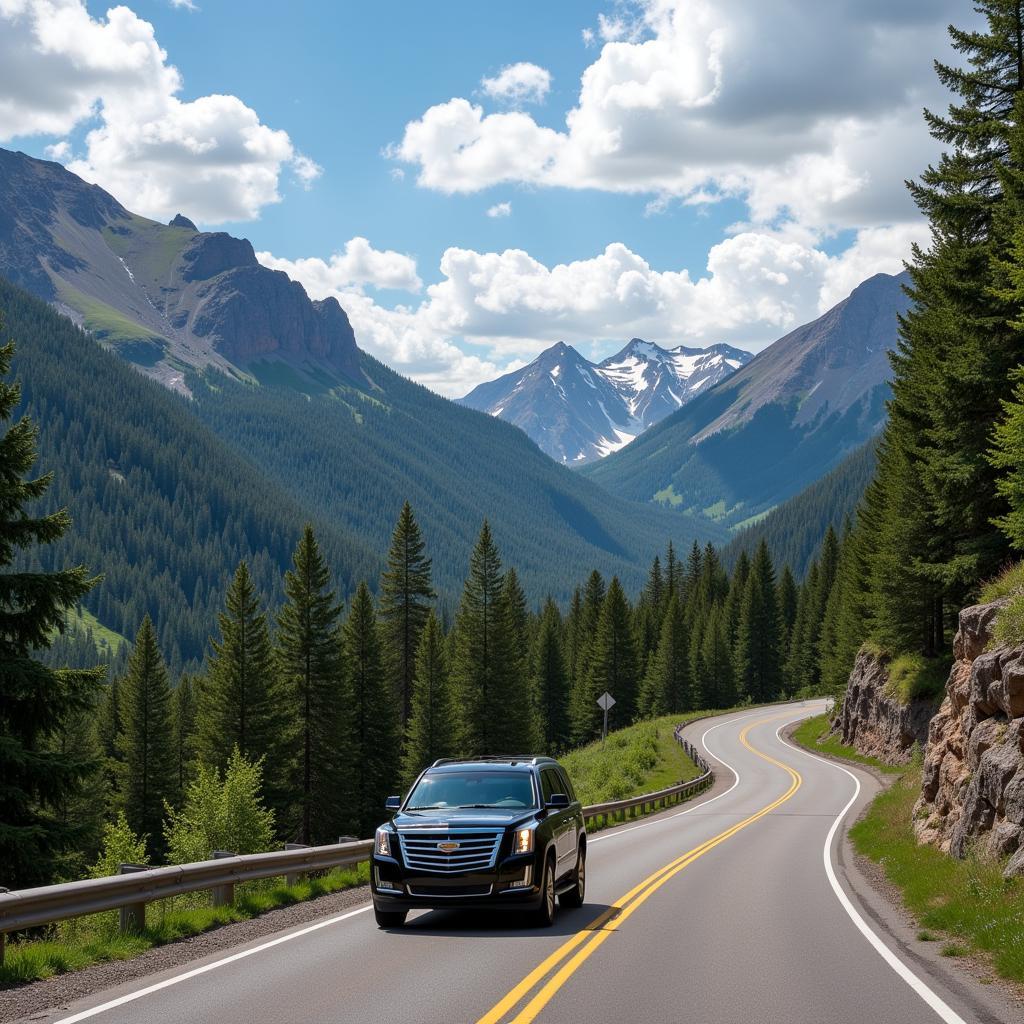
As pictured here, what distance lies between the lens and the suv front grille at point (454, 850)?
41.4 feet

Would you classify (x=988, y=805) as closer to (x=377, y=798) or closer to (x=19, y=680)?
(x=19, y=680)

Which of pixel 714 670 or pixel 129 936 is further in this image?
pixel 714 670

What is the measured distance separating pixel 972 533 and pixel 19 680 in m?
26.3

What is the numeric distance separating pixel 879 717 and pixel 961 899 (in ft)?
122

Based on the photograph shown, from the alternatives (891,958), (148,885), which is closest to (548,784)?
(891,958)

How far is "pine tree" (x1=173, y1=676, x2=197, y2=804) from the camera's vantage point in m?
62.6

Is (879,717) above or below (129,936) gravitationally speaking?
below

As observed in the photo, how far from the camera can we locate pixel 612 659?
94.4 m

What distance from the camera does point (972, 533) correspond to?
106 feet

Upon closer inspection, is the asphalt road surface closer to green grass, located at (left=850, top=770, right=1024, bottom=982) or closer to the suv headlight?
green grass, located at (left=850, top=770, right=1024, bottom=982)

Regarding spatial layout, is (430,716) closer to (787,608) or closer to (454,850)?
(454,850)

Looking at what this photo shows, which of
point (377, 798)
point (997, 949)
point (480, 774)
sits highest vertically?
point (480, 774)

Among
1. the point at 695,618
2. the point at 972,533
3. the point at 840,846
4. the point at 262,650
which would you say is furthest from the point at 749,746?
the point at 695,618

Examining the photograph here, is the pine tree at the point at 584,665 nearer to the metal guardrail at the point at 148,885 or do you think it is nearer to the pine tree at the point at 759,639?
the pine tree at the point at 759,639
